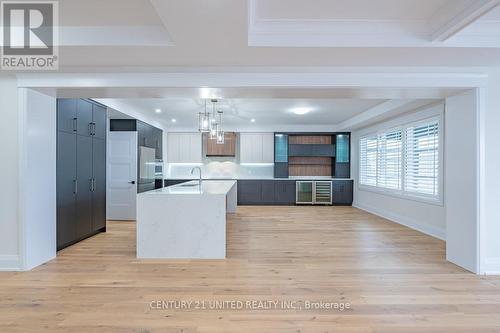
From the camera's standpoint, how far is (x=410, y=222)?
18.7ft

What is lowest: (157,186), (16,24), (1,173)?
(157,186)

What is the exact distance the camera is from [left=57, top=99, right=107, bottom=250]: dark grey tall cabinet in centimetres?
407

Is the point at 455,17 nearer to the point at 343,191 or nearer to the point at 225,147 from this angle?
the point at 343,191

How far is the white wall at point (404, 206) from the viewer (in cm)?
494

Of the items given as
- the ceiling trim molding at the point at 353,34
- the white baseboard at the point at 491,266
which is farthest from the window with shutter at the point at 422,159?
the ceiling trim molding at the point at 353,34

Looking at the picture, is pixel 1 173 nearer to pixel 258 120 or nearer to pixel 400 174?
pixel 258 120

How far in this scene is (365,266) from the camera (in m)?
3.49

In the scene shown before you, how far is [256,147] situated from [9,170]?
6.66 m

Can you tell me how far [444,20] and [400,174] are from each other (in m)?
4.31

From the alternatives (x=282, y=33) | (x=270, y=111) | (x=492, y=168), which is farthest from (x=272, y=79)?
(x=270, y=111)

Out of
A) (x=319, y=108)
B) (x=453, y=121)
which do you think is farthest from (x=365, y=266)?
(x=319, y=108)

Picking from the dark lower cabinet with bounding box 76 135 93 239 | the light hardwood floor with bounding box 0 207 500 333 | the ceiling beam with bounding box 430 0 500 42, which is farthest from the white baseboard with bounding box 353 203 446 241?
the dark lower cabinet with bounding box 76 135 93 239

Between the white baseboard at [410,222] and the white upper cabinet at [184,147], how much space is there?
5.38m

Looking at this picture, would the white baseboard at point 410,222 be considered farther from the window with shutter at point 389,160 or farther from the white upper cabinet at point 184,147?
the white upper cabinet at point 184,147
